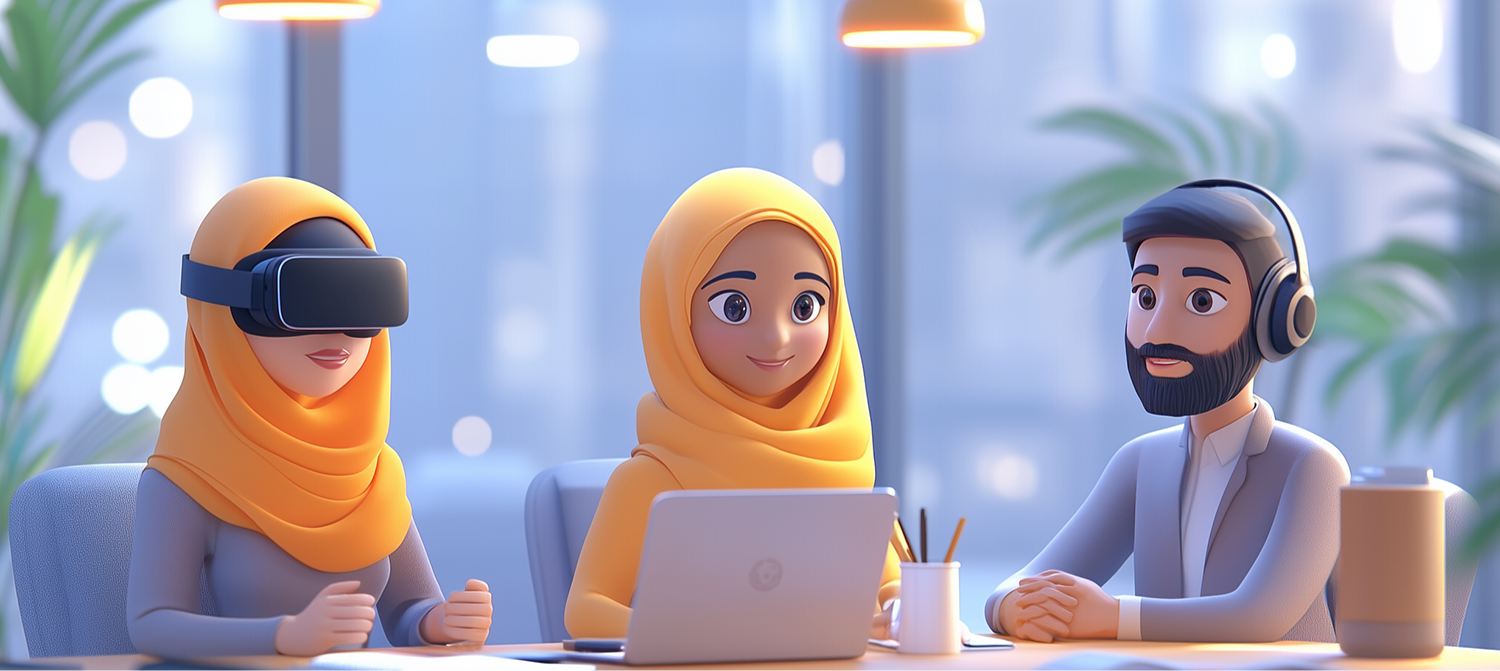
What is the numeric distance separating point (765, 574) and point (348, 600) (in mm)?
556

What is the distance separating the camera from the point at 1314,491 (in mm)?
2512

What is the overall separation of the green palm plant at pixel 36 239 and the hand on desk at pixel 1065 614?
260 centimetres

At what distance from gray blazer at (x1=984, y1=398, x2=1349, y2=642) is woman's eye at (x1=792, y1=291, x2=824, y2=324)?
0.53 metres

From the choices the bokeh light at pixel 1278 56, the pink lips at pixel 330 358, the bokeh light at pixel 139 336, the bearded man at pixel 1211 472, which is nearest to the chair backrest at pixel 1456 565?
the bearded man at pixel 1211 472

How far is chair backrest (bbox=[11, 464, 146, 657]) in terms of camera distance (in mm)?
2520

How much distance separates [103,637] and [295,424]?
50 centimetres

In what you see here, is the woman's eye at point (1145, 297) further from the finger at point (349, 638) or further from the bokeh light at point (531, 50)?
the bokeh light at point (531, 50)

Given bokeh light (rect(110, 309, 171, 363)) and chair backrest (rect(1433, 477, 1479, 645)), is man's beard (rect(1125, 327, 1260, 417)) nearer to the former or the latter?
chair backrest (rect(1433, 477, 1479, 645))

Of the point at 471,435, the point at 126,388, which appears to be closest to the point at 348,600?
the point at 126,388

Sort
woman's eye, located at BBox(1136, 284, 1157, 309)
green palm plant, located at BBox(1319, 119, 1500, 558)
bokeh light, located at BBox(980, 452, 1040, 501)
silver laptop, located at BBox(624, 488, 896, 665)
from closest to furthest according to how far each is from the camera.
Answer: silver laptop, located at BBox(624, 488, 896, 665) → woman's eye, located at BBox(1136, 284, 1157, 309) → green palm plant, located at BBox(1319, 119, 1500, 558) → bokeh light, located at BBox(980, 452, 1040, 501)

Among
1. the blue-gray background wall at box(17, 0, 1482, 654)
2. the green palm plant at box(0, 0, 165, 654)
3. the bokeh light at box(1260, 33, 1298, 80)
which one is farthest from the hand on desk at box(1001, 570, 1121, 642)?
the bokeh light at box(1260, 33, 1298, 80)

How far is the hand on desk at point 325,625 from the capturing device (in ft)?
6.86

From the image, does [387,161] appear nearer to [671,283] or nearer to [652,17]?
[652,17]

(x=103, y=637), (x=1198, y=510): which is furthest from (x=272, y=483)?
(x=1198, y=510)
